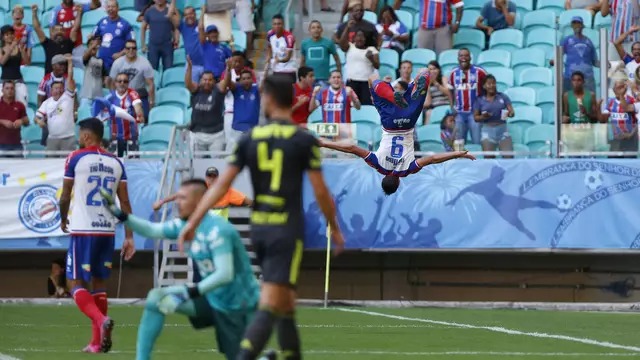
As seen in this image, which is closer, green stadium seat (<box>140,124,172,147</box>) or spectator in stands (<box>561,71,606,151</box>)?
spectator in stands (<box>561,71,606,151</box>)

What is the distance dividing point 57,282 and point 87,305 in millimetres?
10835

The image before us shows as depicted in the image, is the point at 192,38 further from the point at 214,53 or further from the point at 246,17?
the point at 246,17

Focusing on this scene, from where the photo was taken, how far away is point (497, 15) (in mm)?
27438

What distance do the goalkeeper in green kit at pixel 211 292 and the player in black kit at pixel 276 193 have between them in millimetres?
661

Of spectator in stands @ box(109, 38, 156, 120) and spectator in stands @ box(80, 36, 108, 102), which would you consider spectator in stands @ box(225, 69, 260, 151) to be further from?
spectator in stands @ box(80, 36, 108, 102)

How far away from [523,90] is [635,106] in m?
3.77

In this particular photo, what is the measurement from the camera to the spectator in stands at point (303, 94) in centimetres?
2291

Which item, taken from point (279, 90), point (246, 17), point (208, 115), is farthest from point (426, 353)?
point (246, 17)

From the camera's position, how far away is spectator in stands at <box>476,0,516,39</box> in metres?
27.3

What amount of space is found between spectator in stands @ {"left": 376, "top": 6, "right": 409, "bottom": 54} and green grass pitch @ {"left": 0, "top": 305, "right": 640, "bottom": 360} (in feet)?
22.4

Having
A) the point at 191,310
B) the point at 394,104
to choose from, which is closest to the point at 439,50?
the point at 394,104

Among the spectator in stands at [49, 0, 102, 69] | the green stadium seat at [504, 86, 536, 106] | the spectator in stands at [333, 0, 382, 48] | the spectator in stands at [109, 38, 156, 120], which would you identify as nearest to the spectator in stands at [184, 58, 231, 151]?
the spectator in stands at [109, 38, 156, 120]

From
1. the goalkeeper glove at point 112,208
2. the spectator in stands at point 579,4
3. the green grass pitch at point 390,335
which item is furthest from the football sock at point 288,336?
the spectator in stands at point 579,4

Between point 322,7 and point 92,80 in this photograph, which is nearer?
point 92,80
